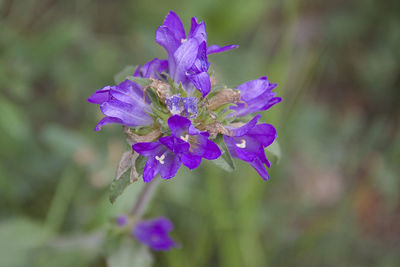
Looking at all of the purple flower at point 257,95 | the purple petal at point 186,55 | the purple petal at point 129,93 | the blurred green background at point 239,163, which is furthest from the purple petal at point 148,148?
the blurred green background at point 239,163

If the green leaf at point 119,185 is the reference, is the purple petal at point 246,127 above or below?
above

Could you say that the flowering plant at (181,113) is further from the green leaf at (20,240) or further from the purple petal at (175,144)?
the green leaf at (20,240)

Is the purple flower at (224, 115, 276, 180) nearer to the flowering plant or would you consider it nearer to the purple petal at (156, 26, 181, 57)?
the flowering plant

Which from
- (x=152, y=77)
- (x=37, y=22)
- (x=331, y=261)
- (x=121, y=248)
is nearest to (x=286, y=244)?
(x=331, y=261)

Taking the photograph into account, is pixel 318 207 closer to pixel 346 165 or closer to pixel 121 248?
pixel 346 165

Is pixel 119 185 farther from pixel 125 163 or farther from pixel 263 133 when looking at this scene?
pixel 263 133
